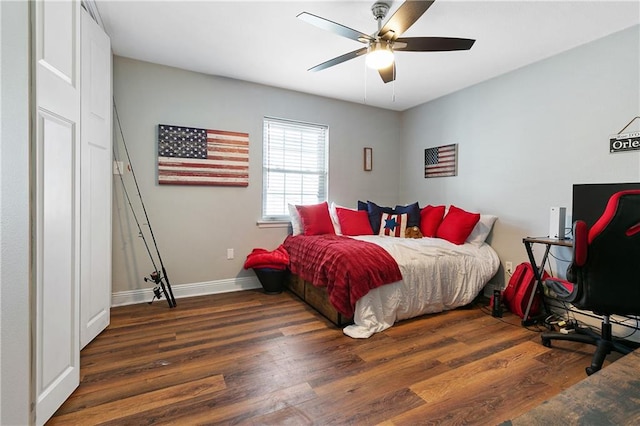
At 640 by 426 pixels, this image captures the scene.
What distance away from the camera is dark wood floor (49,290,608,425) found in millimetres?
1481

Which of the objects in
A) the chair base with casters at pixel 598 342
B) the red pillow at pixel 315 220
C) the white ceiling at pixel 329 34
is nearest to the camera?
the chair base with casters at pixel 598 342

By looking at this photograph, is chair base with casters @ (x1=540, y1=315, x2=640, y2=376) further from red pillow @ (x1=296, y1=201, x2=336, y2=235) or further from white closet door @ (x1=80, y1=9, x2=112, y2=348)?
white closet door @ (x1=80, y1=9, x2=112, y2=348)

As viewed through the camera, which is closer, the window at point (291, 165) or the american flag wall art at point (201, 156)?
the american flag wall art at point (201, 156)

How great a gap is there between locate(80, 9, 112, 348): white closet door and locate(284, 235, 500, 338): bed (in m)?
1.71

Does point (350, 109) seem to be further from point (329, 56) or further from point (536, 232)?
point (536, 232)

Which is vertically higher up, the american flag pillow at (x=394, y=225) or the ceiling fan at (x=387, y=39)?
the ceiling fan at (x=387, y=39)

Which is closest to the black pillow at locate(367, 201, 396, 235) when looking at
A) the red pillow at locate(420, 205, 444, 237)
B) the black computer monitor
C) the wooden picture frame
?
the red pillow at locate(420, 205, 444, 237)

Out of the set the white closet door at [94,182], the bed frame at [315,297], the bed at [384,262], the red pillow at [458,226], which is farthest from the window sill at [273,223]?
the red pillow at [458,226]

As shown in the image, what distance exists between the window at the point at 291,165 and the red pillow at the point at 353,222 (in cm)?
54

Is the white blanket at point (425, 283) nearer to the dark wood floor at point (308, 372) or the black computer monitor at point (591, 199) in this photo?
the dark wood floor at point (308, 372)

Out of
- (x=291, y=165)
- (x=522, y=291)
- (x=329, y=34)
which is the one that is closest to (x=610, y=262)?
(x=522, y=291)

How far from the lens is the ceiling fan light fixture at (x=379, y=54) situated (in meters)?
2.04

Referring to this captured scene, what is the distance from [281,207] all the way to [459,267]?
7.18 ft

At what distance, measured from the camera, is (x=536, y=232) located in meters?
2.95
